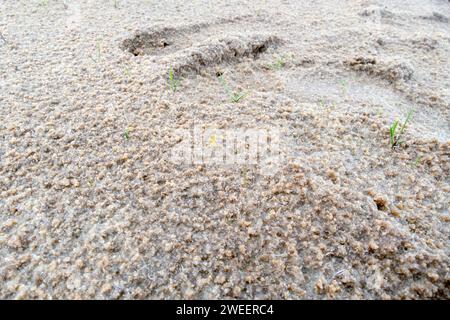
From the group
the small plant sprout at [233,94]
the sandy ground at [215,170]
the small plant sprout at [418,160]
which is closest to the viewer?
the sandy ground at [215,170]

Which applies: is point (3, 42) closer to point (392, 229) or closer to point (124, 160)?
point (124, 160)

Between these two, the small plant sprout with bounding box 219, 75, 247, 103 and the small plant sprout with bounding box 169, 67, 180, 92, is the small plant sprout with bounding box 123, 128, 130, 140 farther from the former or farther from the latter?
the small plant sprout with bounding box 219, 75, 247, 103

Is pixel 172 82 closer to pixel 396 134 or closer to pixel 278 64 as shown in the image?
pixel 278 64

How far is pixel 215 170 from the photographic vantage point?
1.12 meters

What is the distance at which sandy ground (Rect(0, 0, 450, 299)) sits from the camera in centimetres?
89

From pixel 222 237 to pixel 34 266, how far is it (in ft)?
1.70

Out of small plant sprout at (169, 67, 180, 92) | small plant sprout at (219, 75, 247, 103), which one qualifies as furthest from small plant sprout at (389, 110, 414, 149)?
small plant sprout at (169, 67, 180, 92)

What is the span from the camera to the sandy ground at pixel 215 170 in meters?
0.89

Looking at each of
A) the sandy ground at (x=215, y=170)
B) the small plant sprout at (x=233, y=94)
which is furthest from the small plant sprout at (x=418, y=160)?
the small plant sprout at (x=233, y=94)

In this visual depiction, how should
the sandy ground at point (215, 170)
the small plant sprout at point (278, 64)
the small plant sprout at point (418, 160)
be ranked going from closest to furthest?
1. the sandy ground at point (215, 170)
2. the small plant sprout at point (418, 160)
3. the small plant sprout at point (278, 64)

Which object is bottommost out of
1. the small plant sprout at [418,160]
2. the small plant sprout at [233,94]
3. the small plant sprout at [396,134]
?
the small plant sprout at [418,160]

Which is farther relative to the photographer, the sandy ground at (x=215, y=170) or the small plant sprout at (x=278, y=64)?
the small plant sprout at (x=278, y=64)

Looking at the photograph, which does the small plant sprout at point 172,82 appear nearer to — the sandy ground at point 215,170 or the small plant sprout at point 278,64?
the sandy ground at point 215,170
